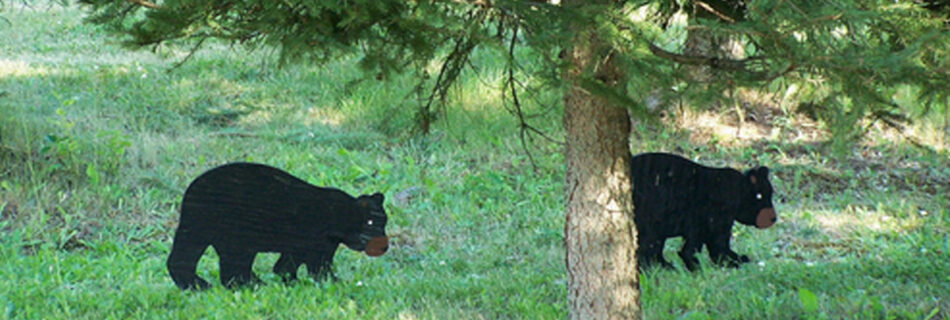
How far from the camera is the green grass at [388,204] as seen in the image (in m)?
5.49

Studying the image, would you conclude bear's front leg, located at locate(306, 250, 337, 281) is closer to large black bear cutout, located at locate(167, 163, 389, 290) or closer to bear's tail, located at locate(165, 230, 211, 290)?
large black bear cutout, located at locate(167, 163, 389, 290)

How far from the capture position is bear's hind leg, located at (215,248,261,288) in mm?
5754

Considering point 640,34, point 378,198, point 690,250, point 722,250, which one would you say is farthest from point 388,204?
point 640,34

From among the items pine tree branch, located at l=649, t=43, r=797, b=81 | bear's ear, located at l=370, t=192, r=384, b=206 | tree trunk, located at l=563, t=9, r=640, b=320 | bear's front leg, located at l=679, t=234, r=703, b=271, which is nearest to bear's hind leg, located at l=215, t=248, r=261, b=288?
bear's ear, located at l=370, t=192, r=384, b=206

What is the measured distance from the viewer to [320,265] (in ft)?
19.5

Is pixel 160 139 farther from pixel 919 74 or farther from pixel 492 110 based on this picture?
pixel 919 74

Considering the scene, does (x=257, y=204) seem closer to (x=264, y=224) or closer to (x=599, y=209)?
(x=264, y=224)

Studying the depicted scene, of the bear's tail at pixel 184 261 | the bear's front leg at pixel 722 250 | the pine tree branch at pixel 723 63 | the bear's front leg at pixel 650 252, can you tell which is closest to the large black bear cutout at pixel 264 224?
the bear's tail at pixel 184 261

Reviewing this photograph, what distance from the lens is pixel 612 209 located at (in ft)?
14.0

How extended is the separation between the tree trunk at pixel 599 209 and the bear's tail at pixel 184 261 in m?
2.32

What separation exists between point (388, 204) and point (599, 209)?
3.98m

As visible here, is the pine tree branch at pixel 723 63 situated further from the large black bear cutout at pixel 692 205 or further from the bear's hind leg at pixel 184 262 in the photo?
the bear's hind leg at pixel 184 262

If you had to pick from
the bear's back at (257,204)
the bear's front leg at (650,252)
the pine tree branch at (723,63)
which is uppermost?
the pine tree branch at (723,63)

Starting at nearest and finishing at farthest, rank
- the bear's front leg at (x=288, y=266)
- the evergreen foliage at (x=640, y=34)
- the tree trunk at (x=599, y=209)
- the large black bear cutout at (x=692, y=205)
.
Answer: the evergreen foliage at (x=640, y=34) < the tree trunk at (x=599, y=209) < the bear's front leg at (x=288, y=266) < the large black bear cutout at (x=692, y=205)
